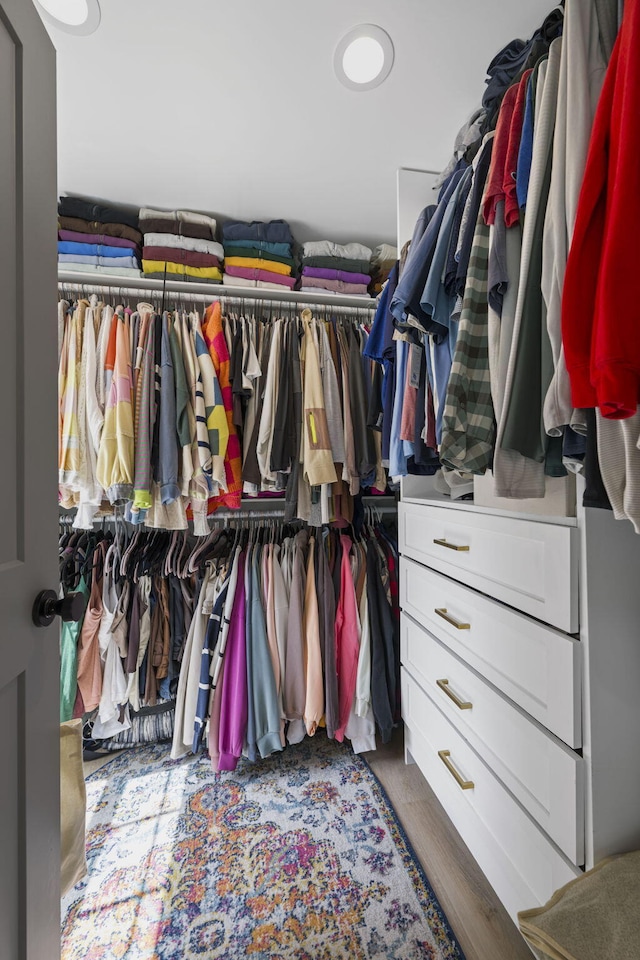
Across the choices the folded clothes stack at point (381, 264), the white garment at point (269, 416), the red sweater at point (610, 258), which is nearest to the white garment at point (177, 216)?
the white garment at point (269, 416)

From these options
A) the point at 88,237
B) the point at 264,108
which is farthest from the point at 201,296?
the point at 264,108

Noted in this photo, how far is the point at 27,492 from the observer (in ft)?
2.02

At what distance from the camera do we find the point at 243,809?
1417mm

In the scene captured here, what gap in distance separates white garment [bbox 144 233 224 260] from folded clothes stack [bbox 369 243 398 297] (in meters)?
0.78

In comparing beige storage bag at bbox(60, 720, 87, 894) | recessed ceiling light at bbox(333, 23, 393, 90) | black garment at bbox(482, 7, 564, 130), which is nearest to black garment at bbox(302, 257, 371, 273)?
recessed ceiling light at bbox(333, 23, 393, 90)

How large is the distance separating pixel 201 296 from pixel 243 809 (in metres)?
2.05

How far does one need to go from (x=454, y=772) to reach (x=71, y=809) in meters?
0.97

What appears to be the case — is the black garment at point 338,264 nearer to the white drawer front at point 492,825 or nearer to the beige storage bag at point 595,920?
the white drawer front at point 492,825

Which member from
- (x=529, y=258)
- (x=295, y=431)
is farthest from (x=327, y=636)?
(x=529, y=258)

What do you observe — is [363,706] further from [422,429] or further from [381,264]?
[381,264]

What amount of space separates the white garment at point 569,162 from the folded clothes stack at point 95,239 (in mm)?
1634

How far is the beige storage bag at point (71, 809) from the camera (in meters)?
0.82

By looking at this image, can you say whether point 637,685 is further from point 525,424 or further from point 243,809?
point 243,809

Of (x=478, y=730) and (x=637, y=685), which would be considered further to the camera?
(x=478, y=730)
